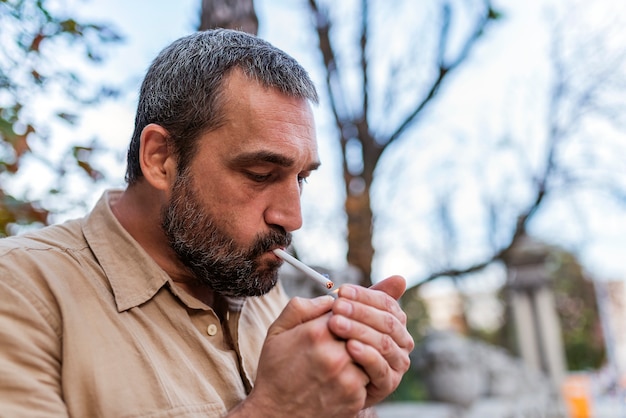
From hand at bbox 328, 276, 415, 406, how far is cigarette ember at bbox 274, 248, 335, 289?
13 cm

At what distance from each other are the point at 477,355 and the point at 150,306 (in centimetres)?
935

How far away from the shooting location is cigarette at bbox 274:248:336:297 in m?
1.34

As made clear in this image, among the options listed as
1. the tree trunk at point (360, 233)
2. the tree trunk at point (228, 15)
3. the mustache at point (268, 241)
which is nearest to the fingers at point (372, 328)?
the mustache at point (268, 241)

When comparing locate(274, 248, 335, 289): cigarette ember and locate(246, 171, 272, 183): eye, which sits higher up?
locate(246, 171, 272, 183): eye

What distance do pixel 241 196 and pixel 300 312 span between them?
1.29 feet

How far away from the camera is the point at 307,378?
44.8 inches

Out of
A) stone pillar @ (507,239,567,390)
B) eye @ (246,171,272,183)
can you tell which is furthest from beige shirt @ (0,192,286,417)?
stone pillar @ (507,239,567,390)

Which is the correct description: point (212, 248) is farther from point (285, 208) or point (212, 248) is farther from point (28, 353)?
point (28, 353)

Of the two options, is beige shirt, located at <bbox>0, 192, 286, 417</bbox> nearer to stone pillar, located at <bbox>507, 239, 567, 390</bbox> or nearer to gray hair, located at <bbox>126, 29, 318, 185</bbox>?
gray hair, located at <bbox>126, 29, 318, 185</bbox>

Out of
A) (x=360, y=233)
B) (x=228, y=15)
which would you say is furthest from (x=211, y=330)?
(x=360, y=233)

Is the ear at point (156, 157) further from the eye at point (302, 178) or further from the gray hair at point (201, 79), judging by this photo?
the eye at point (302, 178)

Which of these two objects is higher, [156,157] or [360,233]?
[156,157]

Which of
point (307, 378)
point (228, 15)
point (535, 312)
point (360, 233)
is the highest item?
point (228, 15)

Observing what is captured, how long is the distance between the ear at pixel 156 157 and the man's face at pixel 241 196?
0.18 ft
